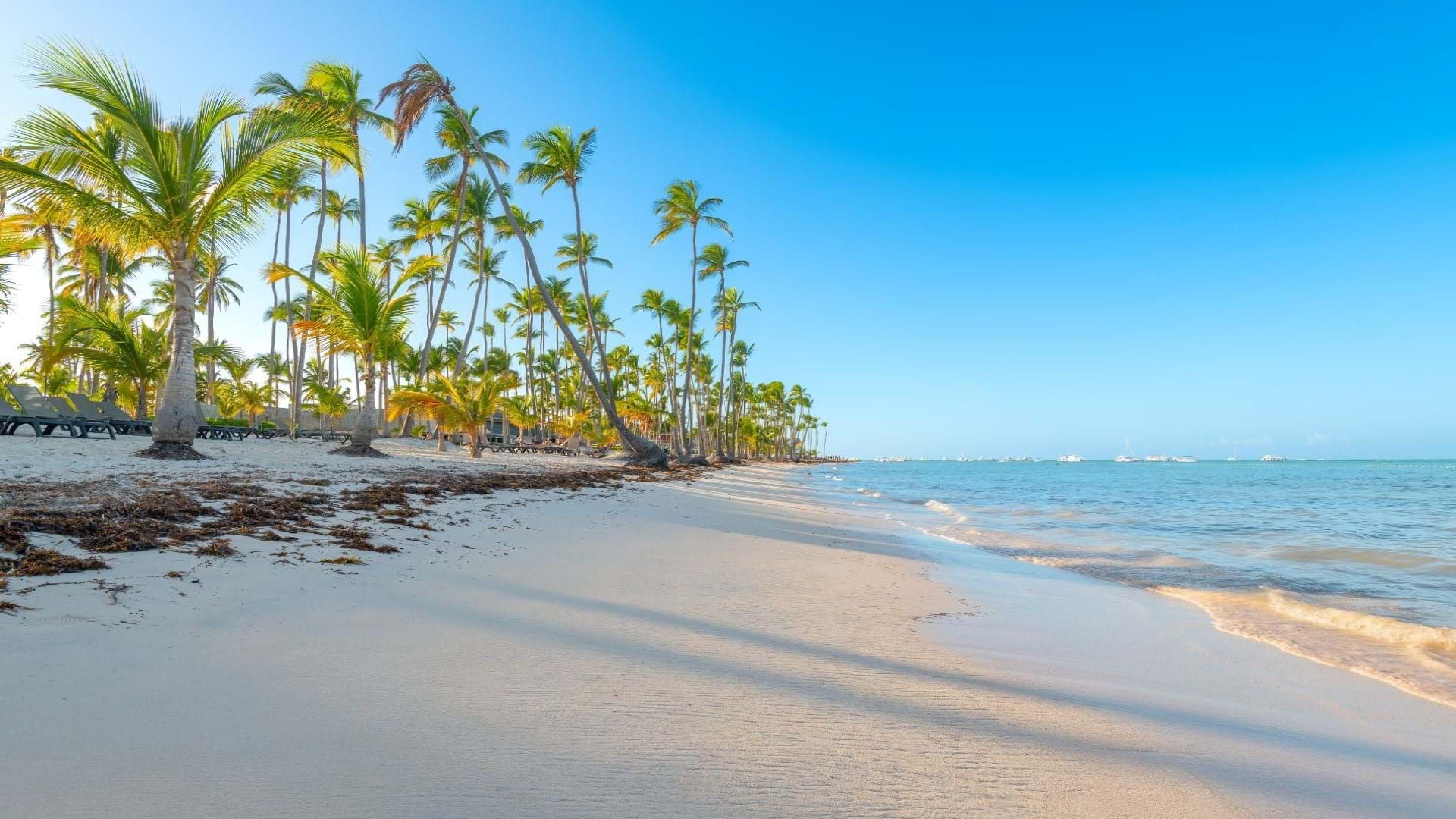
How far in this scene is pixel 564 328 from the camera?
65.6ft

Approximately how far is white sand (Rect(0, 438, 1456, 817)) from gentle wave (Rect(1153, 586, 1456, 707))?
33cm

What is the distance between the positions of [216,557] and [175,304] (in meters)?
9.21

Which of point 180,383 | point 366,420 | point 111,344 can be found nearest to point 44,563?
point 180,383

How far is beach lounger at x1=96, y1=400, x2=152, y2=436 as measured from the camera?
15547 mm

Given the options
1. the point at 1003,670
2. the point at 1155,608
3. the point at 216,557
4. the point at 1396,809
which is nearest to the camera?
the point at 1396,809

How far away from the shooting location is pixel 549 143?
22938mm

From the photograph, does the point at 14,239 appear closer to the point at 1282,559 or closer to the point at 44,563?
the point at 44,563

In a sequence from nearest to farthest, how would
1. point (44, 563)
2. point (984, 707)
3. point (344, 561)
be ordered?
point (984, 707) → point (44, 563) → point (344, 561)

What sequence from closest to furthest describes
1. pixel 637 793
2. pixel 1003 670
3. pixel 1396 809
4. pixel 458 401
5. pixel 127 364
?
pixel 637 793 < pixel 1396 809 < pixel 1003 670 < pixel 127 364 < pixel 458 401

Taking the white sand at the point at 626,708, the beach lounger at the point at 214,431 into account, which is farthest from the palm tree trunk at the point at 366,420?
the white sand at the point at 626,708

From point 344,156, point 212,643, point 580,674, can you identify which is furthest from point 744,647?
point 344,156

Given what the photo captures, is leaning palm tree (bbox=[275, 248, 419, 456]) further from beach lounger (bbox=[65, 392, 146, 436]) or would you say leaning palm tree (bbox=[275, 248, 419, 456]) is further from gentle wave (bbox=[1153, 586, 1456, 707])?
gentle wave (bbox=[1153, 586, 1456, 707])

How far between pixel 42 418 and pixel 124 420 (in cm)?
321

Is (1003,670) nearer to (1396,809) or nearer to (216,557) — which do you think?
(1396,809)
